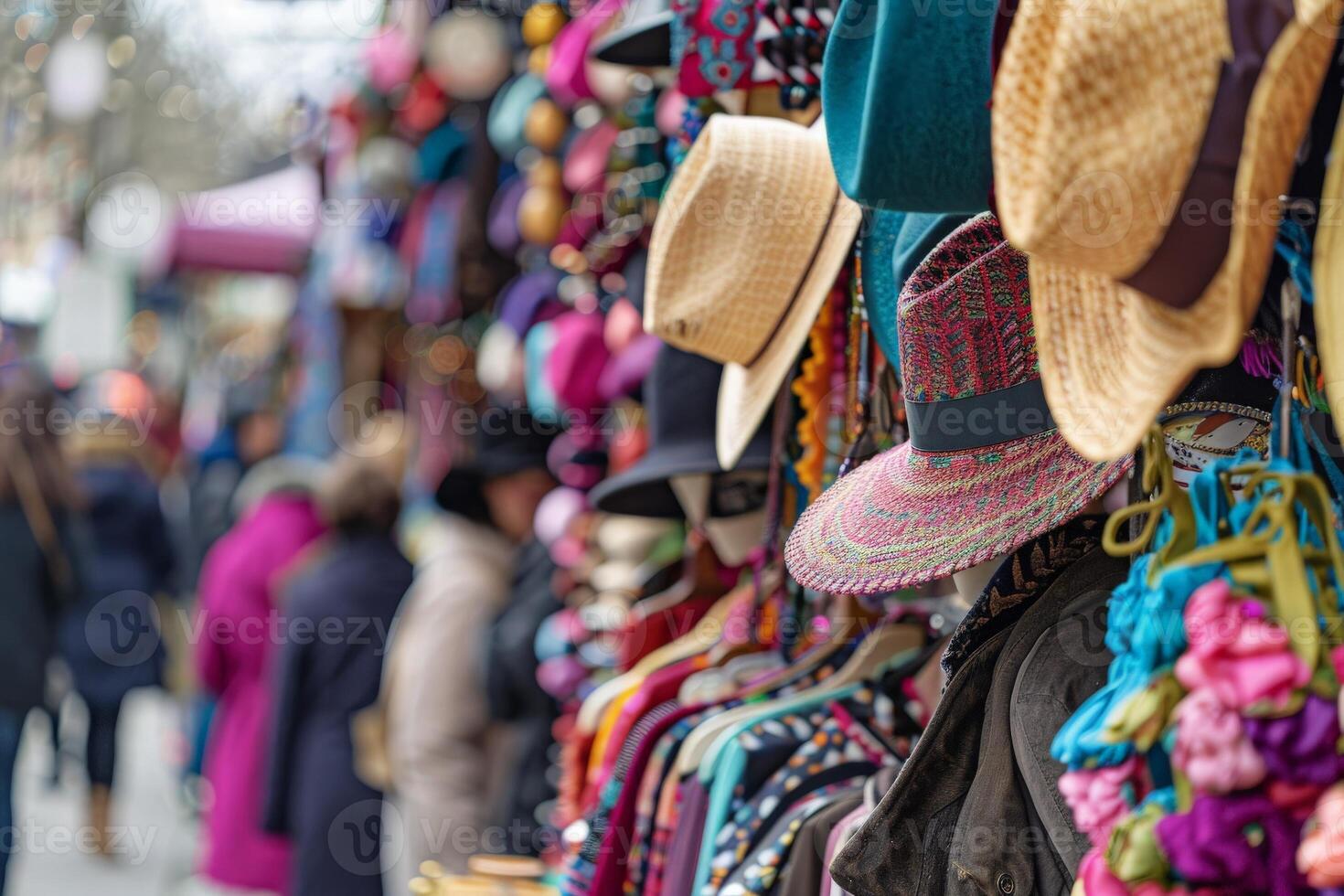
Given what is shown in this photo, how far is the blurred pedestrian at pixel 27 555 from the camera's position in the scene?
5.35 m

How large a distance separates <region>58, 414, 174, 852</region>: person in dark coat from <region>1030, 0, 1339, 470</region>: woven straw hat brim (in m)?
5.84

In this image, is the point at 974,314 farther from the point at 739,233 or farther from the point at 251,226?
the point at 251,226

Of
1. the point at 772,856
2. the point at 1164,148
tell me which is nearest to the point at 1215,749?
the point at 1164,148

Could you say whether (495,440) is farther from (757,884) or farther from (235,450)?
(235,450)

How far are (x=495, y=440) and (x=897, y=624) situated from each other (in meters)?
2.40

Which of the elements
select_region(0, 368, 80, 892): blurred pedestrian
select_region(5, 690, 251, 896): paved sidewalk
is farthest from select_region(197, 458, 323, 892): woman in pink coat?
select_region(5, 690, 251, 896): paved sidewalk

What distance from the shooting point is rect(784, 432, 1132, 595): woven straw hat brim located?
1.51m

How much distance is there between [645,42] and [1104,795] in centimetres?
201

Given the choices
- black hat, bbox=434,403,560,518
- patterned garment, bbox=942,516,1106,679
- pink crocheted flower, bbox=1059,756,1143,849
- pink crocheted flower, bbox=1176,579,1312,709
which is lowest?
black hat, bbox=434,403,560,518

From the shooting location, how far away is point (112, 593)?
6797 millimetres

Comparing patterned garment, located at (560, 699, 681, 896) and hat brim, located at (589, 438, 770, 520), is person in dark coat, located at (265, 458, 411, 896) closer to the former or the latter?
hat brim, located at (589, 438, 770, 520)

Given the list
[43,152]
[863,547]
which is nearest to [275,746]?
[863,547]

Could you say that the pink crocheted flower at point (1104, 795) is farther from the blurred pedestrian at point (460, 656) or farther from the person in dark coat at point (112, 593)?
the person in dark coat at point (112, 593)

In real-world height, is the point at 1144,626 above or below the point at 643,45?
below
